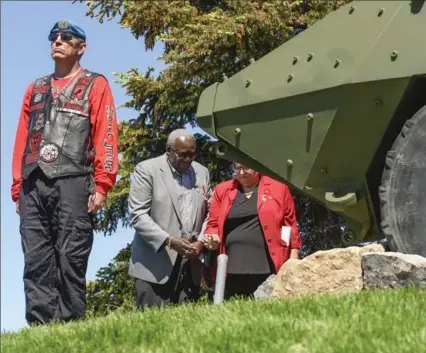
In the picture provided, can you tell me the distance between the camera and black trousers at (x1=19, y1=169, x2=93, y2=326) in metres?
6.59

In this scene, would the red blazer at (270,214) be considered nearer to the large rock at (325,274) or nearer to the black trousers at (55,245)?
the large rock at (325,274)

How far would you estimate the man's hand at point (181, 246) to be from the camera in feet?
23.8

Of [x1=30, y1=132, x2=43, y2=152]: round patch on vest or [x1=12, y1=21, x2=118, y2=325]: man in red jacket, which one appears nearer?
[x1=12, y1=21, x2=118, y2=325]: man in red jacket

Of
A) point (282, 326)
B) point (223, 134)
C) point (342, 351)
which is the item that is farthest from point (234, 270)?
point (342, 351)

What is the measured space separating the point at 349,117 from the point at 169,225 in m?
1.79

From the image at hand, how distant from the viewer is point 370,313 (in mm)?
5035

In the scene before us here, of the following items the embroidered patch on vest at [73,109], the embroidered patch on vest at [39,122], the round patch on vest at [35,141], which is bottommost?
the round patch on vest at [35,141]

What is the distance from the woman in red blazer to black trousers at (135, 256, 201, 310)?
0.83 feet

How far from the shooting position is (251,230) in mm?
7594

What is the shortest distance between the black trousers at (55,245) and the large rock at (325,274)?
1346 millimetres

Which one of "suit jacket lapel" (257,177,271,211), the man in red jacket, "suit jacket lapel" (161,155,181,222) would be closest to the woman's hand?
"suit jacket lapel" (161,155,181,222)

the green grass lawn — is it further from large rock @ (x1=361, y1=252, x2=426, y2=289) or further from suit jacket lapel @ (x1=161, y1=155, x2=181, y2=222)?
suit jacket lapel @ (x1=161, y1=155, x2=181, y2=222)

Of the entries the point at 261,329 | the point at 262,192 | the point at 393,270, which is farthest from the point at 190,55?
the point at 261,329

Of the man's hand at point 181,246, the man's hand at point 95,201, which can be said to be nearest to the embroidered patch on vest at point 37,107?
the man's hand at point 95,201
